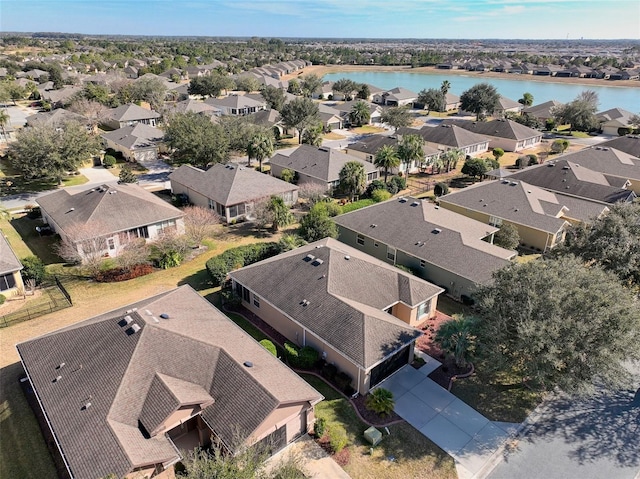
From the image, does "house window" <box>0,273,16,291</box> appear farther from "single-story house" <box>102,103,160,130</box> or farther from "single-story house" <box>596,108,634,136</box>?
"single-story house" <box>596,108,634,136</box>

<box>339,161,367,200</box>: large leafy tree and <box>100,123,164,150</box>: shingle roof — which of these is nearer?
<box>339,161,367,200</box>: large leafy tree

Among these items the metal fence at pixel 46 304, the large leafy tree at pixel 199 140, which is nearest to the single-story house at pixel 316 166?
the large leafy tree at pixel 199 140

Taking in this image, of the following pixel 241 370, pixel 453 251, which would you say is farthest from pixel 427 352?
pixel 241 370

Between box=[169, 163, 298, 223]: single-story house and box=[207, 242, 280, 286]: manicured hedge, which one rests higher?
box=[169, 163, 298, 223]: single-story house

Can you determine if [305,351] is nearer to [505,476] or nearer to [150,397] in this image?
[150,397]

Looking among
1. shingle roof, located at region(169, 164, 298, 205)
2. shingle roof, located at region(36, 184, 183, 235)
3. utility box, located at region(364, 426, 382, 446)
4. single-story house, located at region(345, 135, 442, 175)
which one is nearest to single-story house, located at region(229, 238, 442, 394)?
utility box, located at region(364, 426, 382, 446)

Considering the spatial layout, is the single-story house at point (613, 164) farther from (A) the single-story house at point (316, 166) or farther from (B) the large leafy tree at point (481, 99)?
(B) the large leafy tree at point (481, 99)

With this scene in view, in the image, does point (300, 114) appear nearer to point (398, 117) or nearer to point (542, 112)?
point (398, 117)
